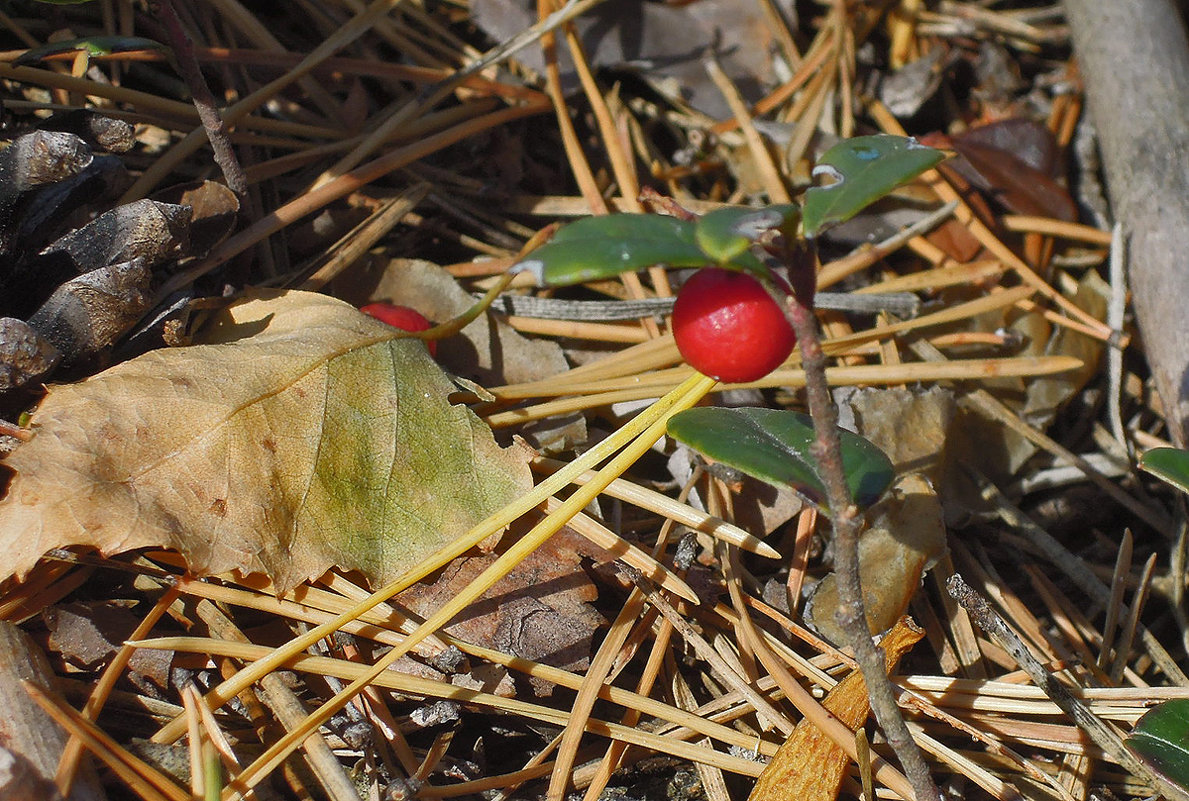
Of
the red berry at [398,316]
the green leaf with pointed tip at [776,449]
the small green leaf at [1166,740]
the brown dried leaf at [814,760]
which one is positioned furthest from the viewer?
the red berry at [398,316]

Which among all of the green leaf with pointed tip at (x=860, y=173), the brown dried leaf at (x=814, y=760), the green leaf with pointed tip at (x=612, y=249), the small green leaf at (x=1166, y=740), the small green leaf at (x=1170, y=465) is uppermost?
the green leaf with pointed tip at (x=612, y=249)

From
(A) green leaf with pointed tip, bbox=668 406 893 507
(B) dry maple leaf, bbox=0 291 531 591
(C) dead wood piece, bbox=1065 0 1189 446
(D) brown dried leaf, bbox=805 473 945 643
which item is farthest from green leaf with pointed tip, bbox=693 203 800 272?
(C) dead wood piece, bbox=1065 0 1189 446

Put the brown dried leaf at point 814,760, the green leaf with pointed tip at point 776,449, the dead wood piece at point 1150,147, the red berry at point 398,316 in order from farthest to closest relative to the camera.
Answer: the dead wood piece at point 1150,147, the red berry at point 398,316, the brown dried leaf at point 814,760, the green leaf with pointed tip at point 776,449

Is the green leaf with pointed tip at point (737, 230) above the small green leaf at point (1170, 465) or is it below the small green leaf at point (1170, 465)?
above

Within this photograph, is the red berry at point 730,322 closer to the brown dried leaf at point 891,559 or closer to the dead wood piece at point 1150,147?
the brown dried leaf at point 891,559

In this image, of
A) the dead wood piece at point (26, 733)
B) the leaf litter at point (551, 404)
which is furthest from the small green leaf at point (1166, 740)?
the dead wood piece at point (26, 733)

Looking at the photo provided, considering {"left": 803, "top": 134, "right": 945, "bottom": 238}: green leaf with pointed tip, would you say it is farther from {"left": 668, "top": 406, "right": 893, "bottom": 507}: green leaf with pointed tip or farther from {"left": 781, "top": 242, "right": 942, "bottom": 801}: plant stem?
{"left": 668, "top": 406, "right": 893, "bottom": 507}: green leaf with pointed tip

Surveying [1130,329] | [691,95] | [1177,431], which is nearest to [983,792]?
[1177,431]
